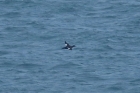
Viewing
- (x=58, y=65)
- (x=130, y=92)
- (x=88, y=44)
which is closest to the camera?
(x=130, y=92)

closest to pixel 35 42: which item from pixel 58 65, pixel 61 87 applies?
pixel 58 65

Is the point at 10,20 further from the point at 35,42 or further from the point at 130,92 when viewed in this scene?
the point at 130,92

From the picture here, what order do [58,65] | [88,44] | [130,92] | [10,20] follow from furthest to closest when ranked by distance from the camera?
[10,20], [88,44], [58,65], [130,92]

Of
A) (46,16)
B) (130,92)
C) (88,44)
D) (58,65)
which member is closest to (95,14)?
(46,16)

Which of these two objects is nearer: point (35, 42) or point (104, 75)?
point (104, 75)

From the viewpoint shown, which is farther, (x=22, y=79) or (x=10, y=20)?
(x=10, y=20)

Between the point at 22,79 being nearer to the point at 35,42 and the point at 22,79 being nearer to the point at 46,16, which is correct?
the point at 35,42
